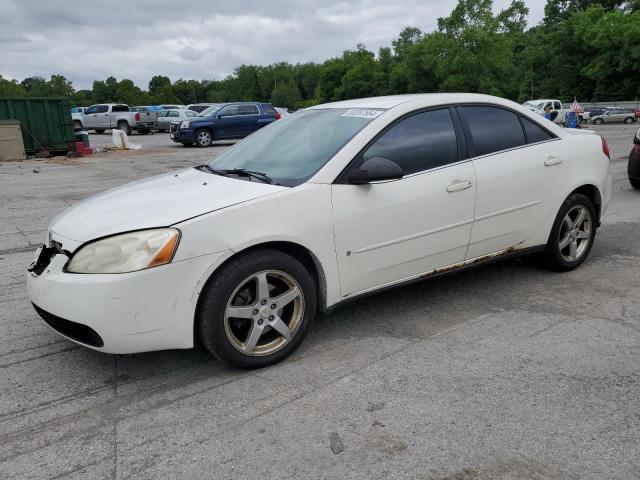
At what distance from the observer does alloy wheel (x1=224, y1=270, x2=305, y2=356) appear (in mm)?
3168

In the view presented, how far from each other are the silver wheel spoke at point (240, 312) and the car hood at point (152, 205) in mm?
559

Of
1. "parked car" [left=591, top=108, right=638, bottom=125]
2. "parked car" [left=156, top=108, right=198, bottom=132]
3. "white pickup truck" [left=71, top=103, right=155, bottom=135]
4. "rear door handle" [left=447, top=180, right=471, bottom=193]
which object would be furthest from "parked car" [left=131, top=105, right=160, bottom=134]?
"rear door handle" [left=447, top=180, right=471, bottom=193]

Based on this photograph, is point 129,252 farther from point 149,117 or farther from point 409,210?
point 149,117

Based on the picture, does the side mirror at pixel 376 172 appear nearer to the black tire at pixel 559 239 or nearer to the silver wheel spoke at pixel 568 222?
the black tire at pixel 559 239

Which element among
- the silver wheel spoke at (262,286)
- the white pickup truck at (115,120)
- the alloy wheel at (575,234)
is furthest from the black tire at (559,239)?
the white pickup truck at (115,120)

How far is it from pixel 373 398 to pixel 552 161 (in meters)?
2.71

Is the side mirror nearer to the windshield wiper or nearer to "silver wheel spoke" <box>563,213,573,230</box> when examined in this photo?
the windshield wiper

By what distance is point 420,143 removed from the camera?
3924mm

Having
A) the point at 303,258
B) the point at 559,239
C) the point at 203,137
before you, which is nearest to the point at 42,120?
the point at 203,137

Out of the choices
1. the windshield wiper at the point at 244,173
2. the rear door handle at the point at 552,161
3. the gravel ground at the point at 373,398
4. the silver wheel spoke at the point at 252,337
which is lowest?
the gravel ground at the point at 373,398

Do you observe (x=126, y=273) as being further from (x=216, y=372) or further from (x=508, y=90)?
(x=508, y=90)

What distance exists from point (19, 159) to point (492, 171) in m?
17.4

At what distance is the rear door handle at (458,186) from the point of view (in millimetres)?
3904

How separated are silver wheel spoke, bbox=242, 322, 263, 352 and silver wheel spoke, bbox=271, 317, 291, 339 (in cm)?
10
